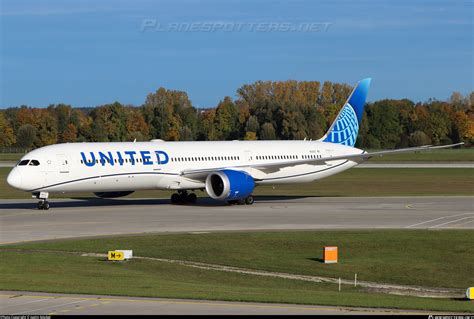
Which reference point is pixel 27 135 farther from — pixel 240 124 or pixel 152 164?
pixel 152 164

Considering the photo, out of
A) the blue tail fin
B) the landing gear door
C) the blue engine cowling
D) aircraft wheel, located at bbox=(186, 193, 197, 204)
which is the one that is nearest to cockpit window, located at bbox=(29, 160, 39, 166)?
the landing gear door

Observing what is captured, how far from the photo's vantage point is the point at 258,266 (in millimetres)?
32469

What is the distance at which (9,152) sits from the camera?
551ft

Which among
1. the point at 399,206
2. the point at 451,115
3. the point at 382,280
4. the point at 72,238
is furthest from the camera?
the point at 451,115

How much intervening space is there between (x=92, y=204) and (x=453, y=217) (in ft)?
→ 73.4

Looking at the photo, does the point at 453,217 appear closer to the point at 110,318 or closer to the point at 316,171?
the point at 316,171

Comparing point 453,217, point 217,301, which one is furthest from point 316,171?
point 217,301

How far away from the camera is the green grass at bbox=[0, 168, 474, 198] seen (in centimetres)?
6756

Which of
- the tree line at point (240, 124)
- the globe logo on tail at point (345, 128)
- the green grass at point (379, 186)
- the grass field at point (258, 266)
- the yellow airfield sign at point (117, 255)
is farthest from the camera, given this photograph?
the tree line at point (240, 124)

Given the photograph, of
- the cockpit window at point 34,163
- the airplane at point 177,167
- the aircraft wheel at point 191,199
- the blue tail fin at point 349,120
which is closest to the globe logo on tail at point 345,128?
the blue tail fin at point 349,120

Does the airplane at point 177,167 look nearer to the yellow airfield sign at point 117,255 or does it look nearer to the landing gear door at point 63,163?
the landing gear door at point 63,163

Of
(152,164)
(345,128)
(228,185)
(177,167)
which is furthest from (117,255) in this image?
(345,128)

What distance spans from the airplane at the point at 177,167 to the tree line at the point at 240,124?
3664 inches

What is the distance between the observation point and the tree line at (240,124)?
15962cm
